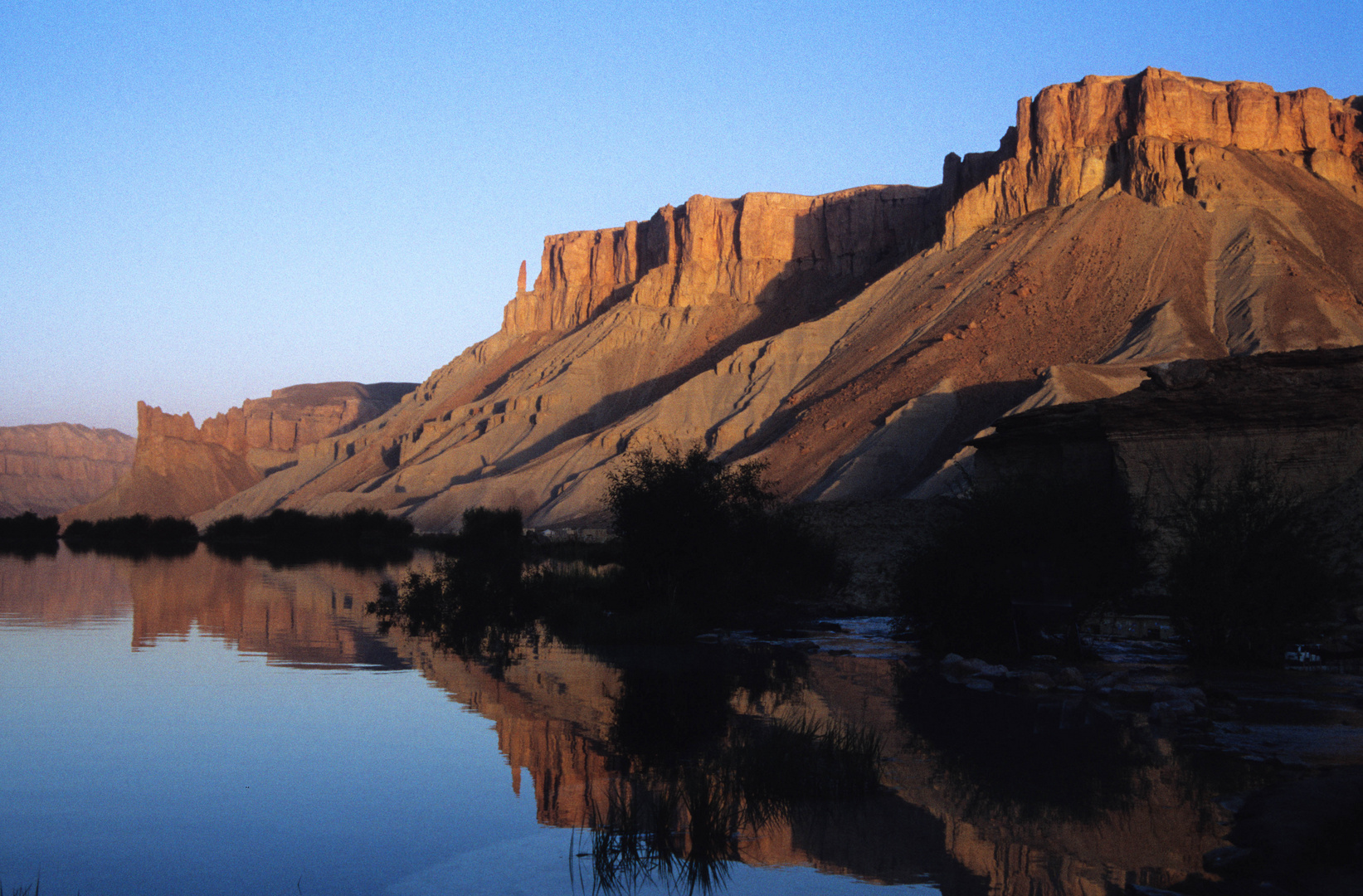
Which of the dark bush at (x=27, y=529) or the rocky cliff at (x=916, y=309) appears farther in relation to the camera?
the dark bush at (x=27, y=529)

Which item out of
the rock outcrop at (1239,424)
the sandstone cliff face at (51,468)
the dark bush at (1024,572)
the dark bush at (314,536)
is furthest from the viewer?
the sandstone cliff face at (51,468)

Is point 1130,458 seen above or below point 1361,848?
above

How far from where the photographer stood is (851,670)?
15.9 m

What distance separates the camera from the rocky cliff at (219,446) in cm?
11000

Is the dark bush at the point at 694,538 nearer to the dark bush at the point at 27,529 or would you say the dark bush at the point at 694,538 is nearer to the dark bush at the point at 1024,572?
the dark bush at the point at 1024,572

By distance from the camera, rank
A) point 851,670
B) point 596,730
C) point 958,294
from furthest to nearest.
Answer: point 958,294
point 851,670
point 596,730

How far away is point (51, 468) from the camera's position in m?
183

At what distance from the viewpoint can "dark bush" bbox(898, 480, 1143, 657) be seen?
16406 millimetres

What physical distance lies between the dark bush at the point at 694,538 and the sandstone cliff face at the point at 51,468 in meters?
163

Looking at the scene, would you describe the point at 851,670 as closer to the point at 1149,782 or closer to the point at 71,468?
the point at 1149,782

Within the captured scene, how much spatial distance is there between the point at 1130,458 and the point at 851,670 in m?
9.13

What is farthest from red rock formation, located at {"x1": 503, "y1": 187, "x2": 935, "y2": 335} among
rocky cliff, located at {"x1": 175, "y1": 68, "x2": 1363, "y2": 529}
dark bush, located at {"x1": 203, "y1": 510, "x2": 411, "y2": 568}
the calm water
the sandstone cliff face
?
the sandstone cliff face

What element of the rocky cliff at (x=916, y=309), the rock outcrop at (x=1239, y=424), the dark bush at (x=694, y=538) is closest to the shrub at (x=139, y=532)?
the rocky cliff at (x=916, y=309)

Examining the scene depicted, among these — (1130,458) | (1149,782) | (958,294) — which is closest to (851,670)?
(1149,782)
